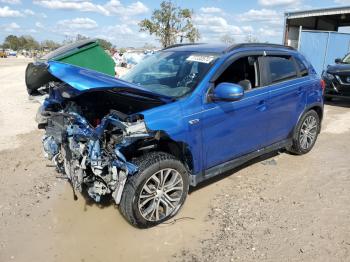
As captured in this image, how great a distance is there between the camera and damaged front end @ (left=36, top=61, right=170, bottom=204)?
353cm

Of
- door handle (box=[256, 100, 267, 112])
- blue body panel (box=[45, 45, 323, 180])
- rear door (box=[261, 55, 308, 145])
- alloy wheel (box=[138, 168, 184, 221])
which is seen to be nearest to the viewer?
blue body panel (box=[45, 45, 323, 180])

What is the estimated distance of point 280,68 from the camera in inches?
211

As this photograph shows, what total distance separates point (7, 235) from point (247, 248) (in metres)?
2.49

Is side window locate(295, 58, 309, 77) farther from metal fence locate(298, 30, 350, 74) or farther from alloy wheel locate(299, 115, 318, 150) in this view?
metal fence locate(298, 30, 350, 74)

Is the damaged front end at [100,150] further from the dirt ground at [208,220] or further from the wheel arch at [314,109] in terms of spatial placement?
the wheel arch at [314,109]

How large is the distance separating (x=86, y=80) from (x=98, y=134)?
540 mm

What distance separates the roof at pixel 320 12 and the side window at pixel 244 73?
657 inches

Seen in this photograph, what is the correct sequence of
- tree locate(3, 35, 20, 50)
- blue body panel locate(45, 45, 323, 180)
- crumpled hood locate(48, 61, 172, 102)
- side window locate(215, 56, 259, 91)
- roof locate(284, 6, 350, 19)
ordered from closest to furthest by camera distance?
crumpled hood locate(48, 61, 172, 102) → blue body panel locate(45, 45, 323, 180) → side window locate(215, 56, 259, 91) → roof locate(284, 6, 350, 19) → tree locate(3, 35, 20, 50)

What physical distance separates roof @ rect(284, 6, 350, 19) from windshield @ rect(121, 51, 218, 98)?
1706 centimetres

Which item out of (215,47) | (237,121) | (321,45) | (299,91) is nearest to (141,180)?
(237,121)

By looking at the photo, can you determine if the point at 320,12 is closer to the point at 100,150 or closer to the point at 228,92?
the point at 228,92

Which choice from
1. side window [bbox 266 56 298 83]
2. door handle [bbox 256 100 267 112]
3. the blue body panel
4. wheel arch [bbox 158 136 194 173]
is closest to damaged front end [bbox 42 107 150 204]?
the blue body panel

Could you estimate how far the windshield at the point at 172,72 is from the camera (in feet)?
14.0

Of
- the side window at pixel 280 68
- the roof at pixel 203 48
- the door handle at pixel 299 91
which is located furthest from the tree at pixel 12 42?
the door handle at pixel 299 91
